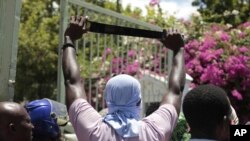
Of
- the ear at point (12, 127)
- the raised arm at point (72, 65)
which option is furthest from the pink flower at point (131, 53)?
the ear at point (12, 127)

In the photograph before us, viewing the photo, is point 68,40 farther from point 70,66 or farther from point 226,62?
point 226,62

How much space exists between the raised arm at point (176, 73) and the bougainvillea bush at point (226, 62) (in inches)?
232

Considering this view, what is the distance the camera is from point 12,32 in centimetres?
356

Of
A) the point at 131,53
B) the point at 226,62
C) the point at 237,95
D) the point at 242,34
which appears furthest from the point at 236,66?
the point at 131,53

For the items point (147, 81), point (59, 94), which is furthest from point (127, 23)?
point (59, 94)

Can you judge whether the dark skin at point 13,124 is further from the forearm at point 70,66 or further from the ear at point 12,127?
the forearm at point 70,66

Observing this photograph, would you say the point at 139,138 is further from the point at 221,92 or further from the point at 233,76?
the point at 233,76

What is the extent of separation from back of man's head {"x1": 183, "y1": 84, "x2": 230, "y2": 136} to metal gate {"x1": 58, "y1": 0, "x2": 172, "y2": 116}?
248 cm

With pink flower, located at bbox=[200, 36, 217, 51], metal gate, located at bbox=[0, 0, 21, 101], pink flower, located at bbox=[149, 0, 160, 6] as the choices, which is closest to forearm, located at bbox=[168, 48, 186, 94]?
metal gate, located at bbox=[0, 0, 21, 101]

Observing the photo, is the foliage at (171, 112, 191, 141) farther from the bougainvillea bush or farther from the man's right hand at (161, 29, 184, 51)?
the bougainvillea bush

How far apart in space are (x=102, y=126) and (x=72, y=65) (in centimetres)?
41

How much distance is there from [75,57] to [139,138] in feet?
1.97

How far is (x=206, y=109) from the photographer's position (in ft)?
8.64

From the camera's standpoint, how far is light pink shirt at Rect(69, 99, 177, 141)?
2.63 meters
